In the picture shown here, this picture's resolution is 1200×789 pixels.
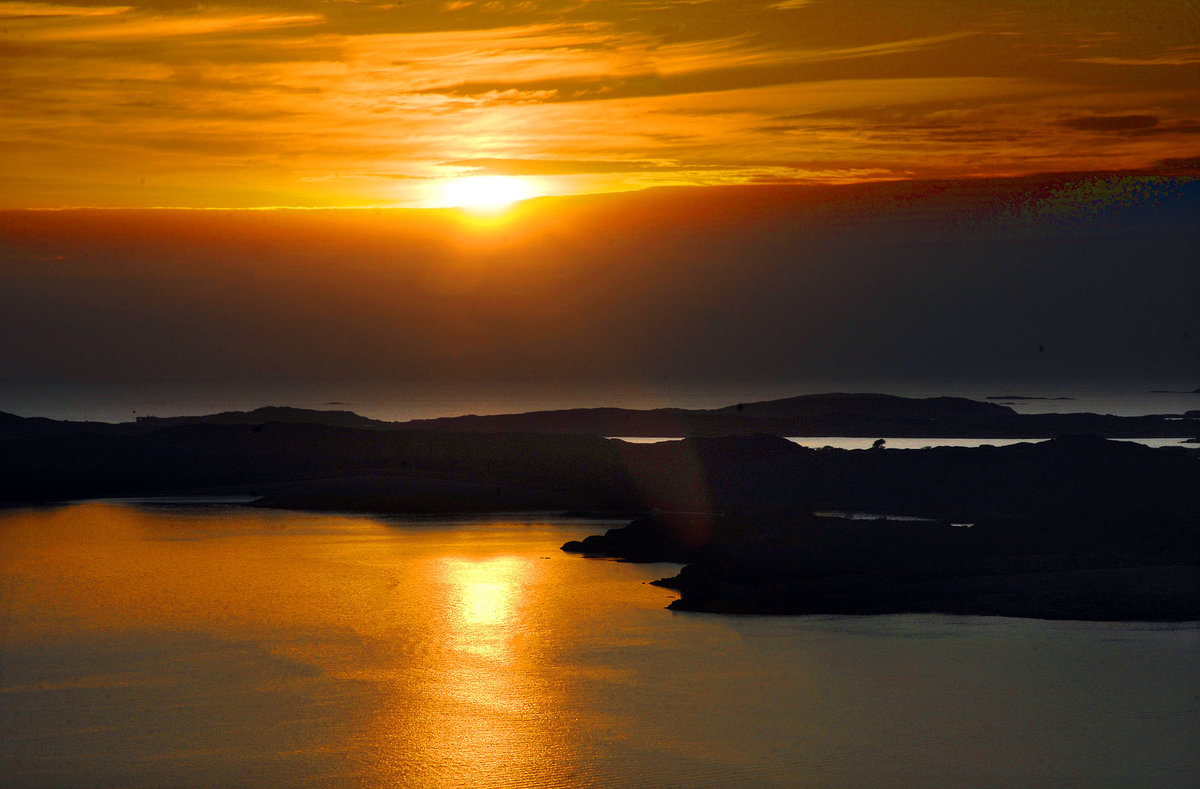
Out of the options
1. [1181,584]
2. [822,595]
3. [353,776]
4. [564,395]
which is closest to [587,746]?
Answer: [353,776]

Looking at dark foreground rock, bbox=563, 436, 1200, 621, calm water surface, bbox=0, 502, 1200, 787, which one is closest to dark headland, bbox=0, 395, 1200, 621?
dark foreground rock, bbox=563, 436, 1200, 621

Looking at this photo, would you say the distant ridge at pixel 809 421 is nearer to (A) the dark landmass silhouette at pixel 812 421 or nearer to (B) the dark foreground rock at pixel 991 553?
(A) the dark landmass silhouette at pixel 812 421

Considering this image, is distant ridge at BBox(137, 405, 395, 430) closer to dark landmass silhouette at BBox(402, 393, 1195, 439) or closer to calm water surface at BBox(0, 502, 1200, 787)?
dark landmass silhouette at BBox(402, 393, 1195, 439)

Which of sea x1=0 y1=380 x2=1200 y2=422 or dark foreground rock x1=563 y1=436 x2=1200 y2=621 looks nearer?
dark foreground rock x1=563 y1=436 x2=1200 y2=621

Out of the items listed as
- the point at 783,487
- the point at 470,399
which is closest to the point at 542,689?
the point at 783,487

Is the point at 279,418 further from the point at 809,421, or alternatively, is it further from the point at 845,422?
the point at 845,422

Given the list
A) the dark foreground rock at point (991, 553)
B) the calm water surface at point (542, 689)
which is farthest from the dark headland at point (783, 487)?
the calm water surface at point (542, 689)
